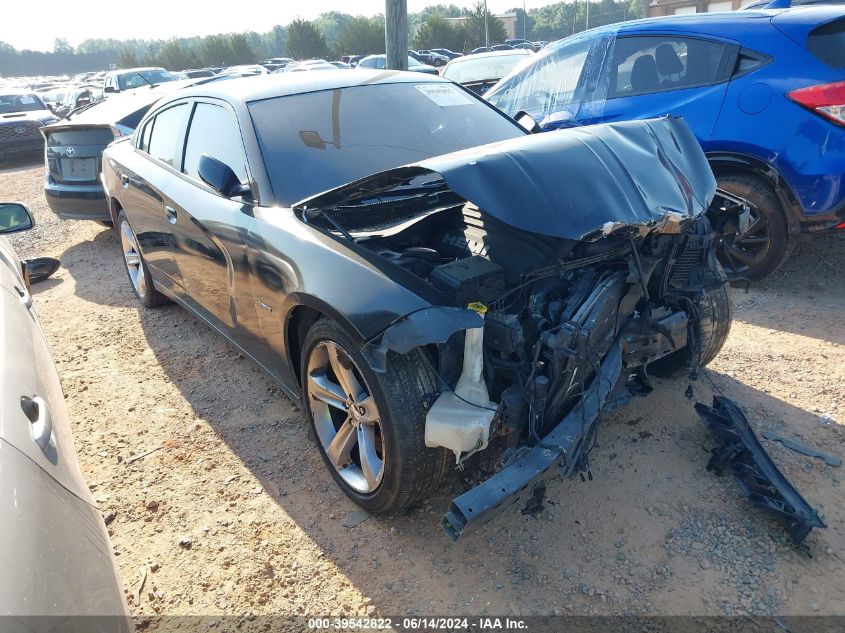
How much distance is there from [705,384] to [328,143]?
243 centimetres

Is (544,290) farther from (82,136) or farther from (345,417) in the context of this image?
(82,136)

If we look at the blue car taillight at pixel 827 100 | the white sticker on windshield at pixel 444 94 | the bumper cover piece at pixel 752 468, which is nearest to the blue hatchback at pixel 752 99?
the blue car taillight at pixel 827 100

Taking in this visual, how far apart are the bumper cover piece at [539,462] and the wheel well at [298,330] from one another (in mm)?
1014

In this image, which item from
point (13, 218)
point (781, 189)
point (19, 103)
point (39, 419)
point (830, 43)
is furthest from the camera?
point (19, 103)

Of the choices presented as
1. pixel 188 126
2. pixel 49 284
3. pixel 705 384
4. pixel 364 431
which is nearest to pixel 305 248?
pixel 364 431

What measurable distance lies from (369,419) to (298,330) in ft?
1.97

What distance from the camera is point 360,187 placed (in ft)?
8.06

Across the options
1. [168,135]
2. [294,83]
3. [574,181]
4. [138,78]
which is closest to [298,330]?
[574,181]

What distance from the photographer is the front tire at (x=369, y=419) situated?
6.98 ft

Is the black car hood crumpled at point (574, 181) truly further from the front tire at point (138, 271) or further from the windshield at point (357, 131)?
the front tire at point (138, 271)

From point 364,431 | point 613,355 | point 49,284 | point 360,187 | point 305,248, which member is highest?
point 360,187

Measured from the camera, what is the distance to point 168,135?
12.9 feet

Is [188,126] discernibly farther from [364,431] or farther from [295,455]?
[364,431]

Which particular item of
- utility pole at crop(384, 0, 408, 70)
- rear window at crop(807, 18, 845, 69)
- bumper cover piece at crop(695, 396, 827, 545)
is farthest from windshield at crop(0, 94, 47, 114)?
bumper cover piece at crop(695, 396, 827, 545)
